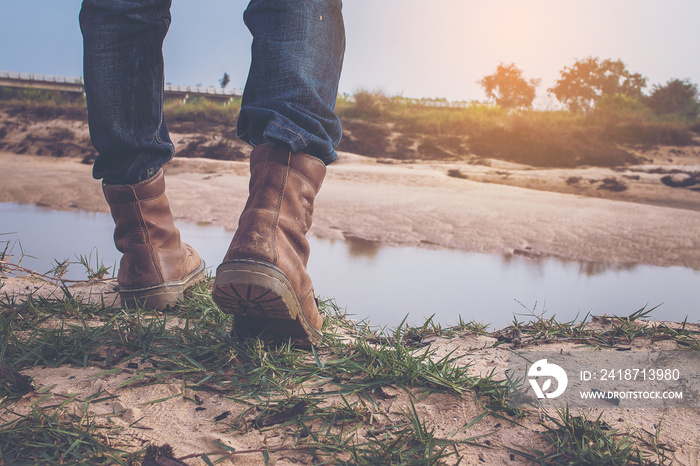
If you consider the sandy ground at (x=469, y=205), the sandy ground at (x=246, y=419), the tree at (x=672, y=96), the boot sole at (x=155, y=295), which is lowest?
the sandy ground at (x=246, y=419)

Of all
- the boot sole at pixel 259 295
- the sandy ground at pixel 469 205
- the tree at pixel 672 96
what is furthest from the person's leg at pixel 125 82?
the tree at pixel 672 96

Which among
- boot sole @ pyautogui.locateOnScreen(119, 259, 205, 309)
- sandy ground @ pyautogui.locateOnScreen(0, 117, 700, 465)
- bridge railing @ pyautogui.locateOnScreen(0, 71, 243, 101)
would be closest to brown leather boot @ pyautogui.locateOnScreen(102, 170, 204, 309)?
boot sole @ pyautogui.locateOnScreen(119, 259, 205, 309)

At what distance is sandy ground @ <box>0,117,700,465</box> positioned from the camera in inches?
39.1

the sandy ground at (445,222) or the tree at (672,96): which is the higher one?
A: the tree at (672,96)

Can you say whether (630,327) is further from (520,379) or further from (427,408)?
(427,408)

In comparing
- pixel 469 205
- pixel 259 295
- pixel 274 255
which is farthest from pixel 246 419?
pixel 469 205

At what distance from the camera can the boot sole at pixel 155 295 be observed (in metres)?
1.59

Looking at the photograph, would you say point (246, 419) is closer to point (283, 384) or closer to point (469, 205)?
point (283, 384)

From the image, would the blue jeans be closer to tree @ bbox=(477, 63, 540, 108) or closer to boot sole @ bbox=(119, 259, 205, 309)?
boot sole @ bbox=(119, 259, 205, 309)

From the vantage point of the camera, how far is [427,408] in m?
1.07

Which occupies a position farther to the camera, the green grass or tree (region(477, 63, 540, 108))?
tree (region(477, 63, 540, 108))

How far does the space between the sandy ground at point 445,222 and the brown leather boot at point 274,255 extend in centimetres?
23

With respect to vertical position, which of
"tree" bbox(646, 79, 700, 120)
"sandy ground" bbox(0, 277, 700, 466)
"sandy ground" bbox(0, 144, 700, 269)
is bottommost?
"sandy ground" bbox(0, 277, 700, 466)

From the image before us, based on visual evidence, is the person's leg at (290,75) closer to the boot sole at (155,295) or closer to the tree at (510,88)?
the boot sole at (155,295)
